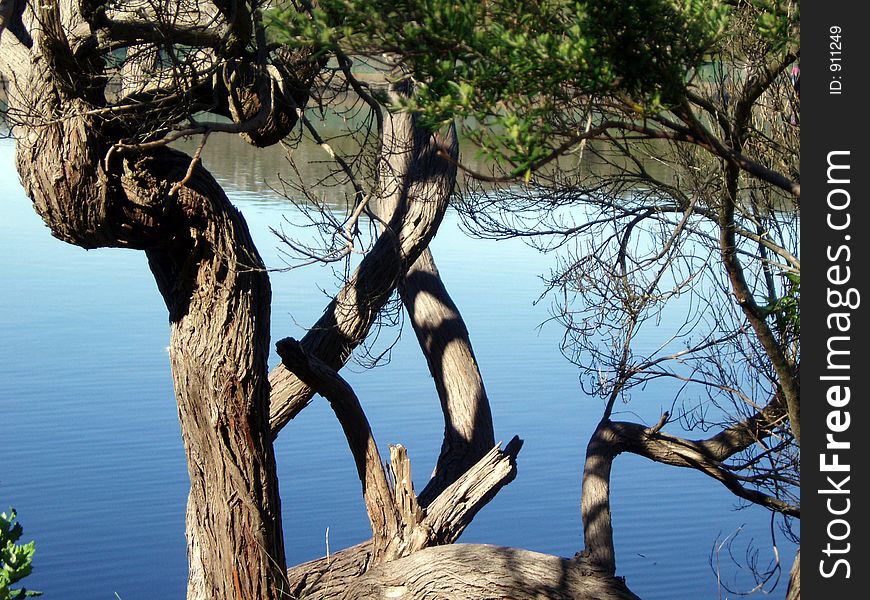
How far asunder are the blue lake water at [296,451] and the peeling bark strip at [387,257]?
0.48m

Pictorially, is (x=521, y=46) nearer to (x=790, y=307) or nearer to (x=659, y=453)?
(x=790, y=307)

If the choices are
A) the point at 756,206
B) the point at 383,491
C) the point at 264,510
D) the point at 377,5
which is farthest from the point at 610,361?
the point at 377,5

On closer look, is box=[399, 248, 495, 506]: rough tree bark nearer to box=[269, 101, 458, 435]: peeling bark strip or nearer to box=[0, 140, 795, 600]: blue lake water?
box=[0, 140, 795, 600]: blue lake water

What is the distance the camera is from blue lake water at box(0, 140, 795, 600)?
871cm

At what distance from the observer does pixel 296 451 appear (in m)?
10.5

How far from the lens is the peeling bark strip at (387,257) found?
23.4 ft

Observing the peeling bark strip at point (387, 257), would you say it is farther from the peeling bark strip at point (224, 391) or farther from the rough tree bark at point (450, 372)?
the peeling bark strip at point (224, 391)

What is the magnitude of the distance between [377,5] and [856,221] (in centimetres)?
155

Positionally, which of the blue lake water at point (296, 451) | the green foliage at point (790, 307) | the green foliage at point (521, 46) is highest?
the green foliage at point (521, 46)

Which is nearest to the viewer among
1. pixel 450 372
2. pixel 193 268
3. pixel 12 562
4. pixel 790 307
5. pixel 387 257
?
pixel 12 562

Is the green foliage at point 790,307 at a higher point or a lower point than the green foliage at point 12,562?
higher

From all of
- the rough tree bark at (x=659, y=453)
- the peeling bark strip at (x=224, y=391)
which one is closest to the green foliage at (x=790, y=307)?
the rough tree bark at (x=659, y=453)

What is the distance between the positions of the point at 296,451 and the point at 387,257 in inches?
150

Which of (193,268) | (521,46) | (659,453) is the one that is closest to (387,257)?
(193,268)
